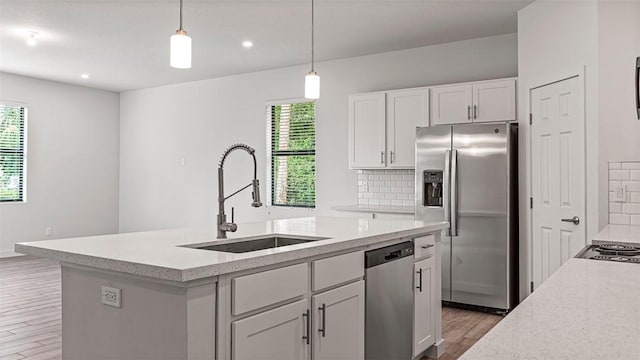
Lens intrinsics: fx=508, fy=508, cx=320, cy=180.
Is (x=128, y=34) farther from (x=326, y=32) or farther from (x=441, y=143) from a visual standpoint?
(x=441, y=143)

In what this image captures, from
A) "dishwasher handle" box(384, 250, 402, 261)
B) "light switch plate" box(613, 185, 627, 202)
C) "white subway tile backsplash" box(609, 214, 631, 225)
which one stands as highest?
"light switch plate" box(613, 185, 627, 202)

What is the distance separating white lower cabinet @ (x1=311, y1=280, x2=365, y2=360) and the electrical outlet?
85 centimetres

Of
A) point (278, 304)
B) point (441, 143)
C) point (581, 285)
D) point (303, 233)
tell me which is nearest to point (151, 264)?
point (278, 304)

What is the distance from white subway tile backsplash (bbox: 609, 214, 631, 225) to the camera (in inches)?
132

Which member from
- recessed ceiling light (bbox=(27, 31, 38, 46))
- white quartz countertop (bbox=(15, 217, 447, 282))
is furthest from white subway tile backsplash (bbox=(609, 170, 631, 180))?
recessed ceiling light (bbox=(27, 31, 38, 46))

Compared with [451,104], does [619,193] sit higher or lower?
lower

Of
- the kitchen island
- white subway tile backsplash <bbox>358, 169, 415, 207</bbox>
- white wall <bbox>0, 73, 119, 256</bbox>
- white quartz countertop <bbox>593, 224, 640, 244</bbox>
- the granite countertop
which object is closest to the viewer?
the kitchen island

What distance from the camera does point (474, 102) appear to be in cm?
496

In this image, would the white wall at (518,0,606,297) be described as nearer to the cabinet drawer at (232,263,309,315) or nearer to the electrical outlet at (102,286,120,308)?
the cabinet drawer at (232,263,309,315)

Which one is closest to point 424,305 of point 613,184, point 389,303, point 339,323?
point 389,303

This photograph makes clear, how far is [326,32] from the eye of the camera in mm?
5137

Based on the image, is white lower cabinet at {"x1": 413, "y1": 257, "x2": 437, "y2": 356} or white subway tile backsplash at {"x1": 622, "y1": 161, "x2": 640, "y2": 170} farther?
white subway tile backsplash at {"x1": 622, "y1": 161, "x2": 640, "y2": 170}

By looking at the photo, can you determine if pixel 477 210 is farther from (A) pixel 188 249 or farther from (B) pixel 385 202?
(A) pixel 188 249

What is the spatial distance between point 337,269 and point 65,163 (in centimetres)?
707
